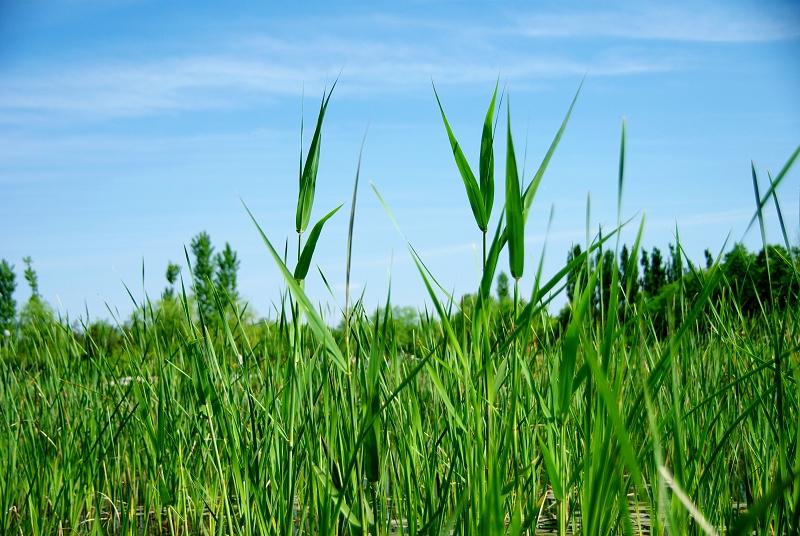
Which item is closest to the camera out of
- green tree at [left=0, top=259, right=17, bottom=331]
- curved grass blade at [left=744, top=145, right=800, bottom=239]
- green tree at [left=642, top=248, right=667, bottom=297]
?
curved grass blade at [left=744, top=145, right=800, bottom=239]

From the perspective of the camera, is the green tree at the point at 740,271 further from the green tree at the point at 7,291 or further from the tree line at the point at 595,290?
the green tree at the point at 7,291

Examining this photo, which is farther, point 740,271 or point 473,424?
point 740,271

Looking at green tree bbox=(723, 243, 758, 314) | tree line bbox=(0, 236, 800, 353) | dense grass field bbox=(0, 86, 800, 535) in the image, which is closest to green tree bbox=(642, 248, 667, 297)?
tree line bbox=(0, 236, 800, 353)

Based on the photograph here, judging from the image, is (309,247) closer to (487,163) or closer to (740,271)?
(487,163)

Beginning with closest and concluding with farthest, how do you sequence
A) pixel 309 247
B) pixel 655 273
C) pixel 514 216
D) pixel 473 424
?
pixel 514 216 < pixel 309 247 < pixel 473 424 < pixel 655 273

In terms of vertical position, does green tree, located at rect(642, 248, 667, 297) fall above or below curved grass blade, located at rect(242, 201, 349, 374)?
→ above

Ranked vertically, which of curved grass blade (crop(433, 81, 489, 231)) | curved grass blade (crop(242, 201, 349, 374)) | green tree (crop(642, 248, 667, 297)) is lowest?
curved grass blade (crop(242, 201, 349, 374))

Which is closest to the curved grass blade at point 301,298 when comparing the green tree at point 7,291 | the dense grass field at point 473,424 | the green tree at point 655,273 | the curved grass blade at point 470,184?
the dense grass field at point 473,424

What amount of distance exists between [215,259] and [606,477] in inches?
1118

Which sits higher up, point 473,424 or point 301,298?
point 301,298

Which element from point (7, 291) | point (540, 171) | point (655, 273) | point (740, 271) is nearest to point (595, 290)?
point (540, 171)

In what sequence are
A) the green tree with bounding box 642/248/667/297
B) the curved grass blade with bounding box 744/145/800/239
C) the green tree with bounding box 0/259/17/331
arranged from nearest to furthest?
the curved grass blade with bounding box 744/145/800/239 → the green tree with bounding box 642/248/667/297 → the green tree with bounding box 0/259/17/331

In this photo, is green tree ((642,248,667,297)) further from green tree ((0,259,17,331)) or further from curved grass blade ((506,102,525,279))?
green tree ((0,259,17,331))

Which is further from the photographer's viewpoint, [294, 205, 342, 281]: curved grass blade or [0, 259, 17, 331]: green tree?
[0, 259, 17, 331]: green tree
